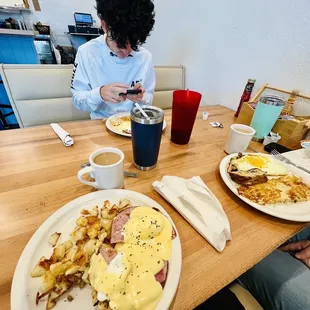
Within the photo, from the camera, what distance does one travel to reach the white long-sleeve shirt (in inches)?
46.4

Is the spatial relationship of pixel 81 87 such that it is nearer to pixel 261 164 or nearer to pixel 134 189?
pixel 134 189

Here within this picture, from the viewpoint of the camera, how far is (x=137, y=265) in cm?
36

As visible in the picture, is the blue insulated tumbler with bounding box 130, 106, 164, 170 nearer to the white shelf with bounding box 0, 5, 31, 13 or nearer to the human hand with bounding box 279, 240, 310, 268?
the human hand with bounding box 279, 240, 310, 268

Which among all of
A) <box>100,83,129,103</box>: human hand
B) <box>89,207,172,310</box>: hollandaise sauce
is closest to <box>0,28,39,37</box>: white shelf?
<box>100,83,129,103</box>: human hand

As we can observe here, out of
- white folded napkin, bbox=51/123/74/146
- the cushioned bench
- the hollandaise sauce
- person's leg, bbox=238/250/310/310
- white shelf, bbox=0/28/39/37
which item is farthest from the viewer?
white shelf, bbox=0/28/39/37

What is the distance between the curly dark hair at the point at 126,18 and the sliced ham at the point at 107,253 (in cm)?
109

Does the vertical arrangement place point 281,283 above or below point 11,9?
below

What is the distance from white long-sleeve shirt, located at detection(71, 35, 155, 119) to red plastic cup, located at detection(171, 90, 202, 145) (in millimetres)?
501

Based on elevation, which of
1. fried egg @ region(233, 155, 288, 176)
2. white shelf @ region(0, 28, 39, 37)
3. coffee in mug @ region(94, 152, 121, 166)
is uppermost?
white shelf @ region(0, 28, 39, 37)

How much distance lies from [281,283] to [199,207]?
547 mm

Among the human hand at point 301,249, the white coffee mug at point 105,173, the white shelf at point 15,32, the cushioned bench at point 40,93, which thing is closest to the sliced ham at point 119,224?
the white coffee mug at point 105,173

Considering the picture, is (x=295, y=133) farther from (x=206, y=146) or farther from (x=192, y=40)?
(x=192, y=40)

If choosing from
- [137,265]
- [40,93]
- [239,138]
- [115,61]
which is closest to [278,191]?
[239,138]

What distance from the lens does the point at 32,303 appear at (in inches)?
12.9
